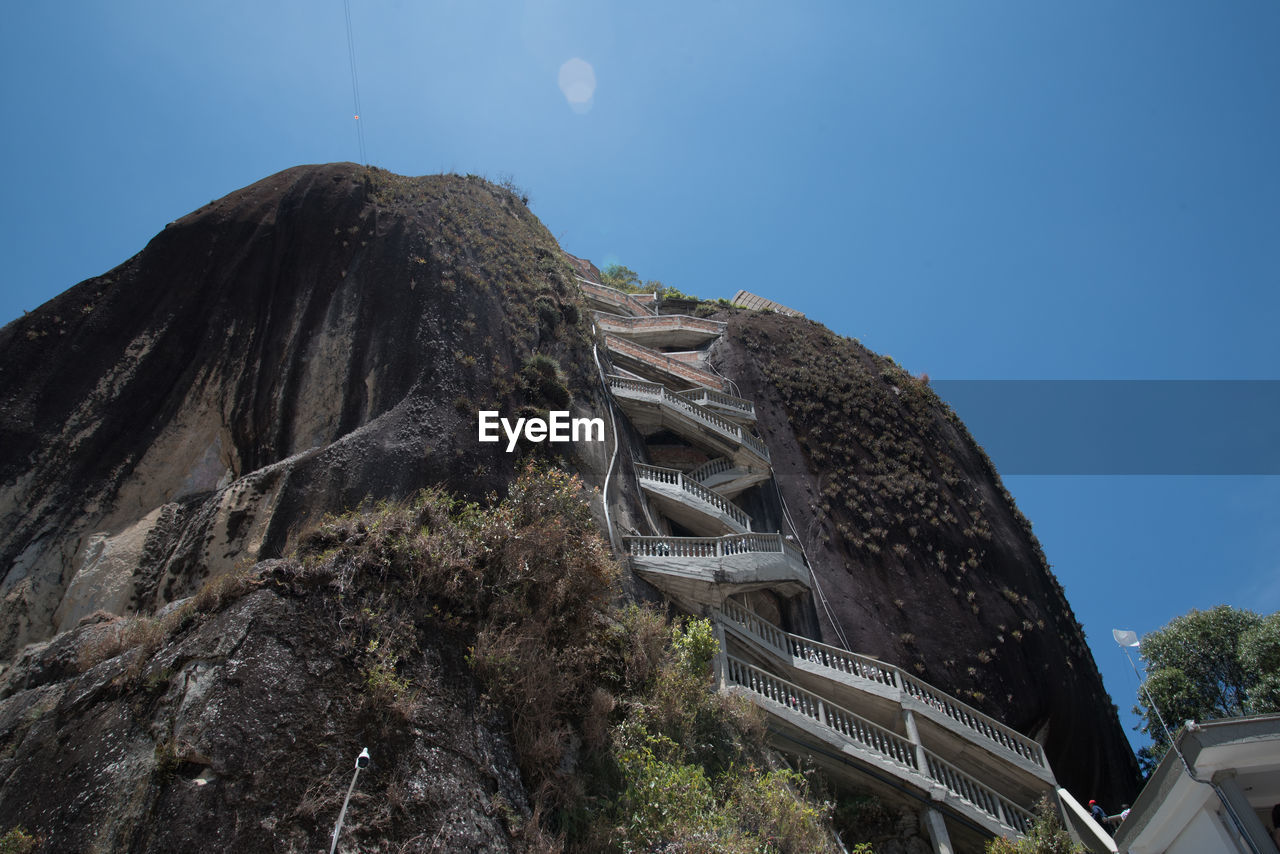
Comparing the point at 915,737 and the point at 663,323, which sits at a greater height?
the point at 663,323

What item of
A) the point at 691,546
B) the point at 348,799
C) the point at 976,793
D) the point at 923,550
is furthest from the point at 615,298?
the point at 348,799

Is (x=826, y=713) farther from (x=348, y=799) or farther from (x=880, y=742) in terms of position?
(x=348, y=799)

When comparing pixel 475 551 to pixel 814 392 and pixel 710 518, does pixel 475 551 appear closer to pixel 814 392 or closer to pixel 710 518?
pixel 710 518

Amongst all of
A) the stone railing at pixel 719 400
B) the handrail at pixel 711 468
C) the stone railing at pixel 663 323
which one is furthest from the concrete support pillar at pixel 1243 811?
the stone railing at pixel 663 323

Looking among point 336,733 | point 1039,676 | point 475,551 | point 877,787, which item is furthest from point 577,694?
point 1039,676

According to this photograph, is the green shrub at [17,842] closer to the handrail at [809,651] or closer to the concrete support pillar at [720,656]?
the concrete support pillar at [720,656]

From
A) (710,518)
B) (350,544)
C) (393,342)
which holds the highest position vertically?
(393,342)

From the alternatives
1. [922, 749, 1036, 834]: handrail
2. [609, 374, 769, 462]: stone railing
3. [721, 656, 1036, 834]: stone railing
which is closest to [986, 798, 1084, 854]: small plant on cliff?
[922, 749, 1036, 834]: handrail
